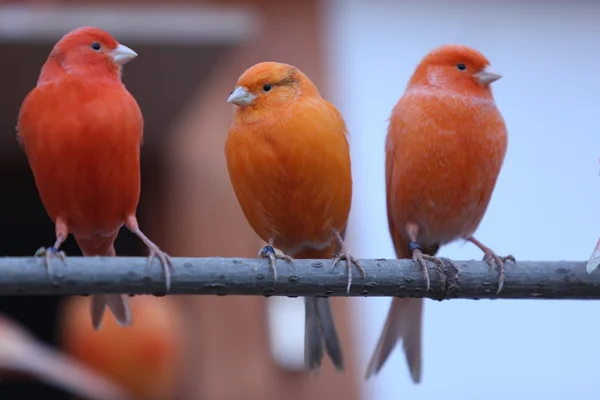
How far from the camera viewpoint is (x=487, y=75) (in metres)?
2.92

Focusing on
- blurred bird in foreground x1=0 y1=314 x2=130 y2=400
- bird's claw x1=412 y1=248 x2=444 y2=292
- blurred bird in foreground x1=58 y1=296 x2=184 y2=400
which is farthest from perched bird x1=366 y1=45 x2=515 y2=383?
blurred bird in foreground x1=58 y1=296 x2=184 y2=400

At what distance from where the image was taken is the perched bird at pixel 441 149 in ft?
9.64

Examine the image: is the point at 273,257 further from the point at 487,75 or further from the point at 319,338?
the point at 487,75

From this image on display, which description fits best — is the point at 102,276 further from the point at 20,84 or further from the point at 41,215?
the point at 41,215

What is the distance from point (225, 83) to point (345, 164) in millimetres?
2366

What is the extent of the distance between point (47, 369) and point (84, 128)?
145 cm

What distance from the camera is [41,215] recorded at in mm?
5332

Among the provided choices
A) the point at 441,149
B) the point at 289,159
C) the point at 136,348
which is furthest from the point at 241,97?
the point at 136,348

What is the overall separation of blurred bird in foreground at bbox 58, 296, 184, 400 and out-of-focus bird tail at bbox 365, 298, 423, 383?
1.52 metres

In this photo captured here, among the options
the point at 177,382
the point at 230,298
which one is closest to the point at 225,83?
the point at 230,298

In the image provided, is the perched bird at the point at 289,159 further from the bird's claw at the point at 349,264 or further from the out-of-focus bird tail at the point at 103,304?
the out-of-focus bird tail at the point at 103,304

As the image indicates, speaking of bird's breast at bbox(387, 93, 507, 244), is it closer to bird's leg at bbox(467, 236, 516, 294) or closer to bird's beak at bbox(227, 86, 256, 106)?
bird's leg at bbox(467, 236, 516, 294)

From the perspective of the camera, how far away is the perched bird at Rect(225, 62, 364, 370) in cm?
270

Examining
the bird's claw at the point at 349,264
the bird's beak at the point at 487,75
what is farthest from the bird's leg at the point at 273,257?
the bird's beak at the point at 487,75
